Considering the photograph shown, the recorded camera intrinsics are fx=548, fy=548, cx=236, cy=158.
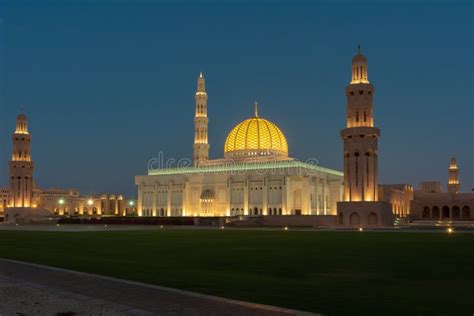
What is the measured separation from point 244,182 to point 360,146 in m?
25.0

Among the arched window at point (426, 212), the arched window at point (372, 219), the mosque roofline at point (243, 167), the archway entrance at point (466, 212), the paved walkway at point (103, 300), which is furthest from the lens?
the arched window at point (426, 212)

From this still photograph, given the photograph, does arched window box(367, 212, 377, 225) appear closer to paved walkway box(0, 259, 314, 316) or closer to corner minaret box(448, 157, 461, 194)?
paved walkway box(0, 259, 314, 316)

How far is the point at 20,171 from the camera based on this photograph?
78562 mm

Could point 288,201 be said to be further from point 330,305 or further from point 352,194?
point 330,305

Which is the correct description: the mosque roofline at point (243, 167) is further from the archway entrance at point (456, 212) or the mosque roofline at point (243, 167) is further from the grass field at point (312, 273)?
the grass field at point (312, 273)

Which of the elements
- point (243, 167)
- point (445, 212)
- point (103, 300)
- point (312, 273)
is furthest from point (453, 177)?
point (103, 300)

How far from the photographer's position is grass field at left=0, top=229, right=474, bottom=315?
8914mm

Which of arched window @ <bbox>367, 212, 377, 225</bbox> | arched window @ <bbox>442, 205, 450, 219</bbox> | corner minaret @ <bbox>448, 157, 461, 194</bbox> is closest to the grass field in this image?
arched window @ <bbox>367, 212, 377, 225</bbox>

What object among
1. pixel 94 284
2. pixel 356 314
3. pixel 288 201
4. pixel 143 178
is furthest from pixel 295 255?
pixel 143 178

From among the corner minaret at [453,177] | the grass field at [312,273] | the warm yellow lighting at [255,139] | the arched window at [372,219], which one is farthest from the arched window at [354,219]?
the corner minaret at [453,177]

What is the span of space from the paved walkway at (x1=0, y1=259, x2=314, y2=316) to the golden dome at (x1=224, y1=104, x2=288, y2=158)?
65376 millimetres

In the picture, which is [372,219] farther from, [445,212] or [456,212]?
[456,212]

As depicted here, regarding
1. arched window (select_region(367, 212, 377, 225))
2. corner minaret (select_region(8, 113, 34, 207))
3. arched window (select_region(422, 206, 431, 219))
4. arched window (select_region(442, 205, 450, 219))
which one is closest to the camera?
arched window (select_region(367, 212, 377, 225))

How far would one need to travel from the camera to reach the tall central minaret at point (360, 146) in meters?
47.9
